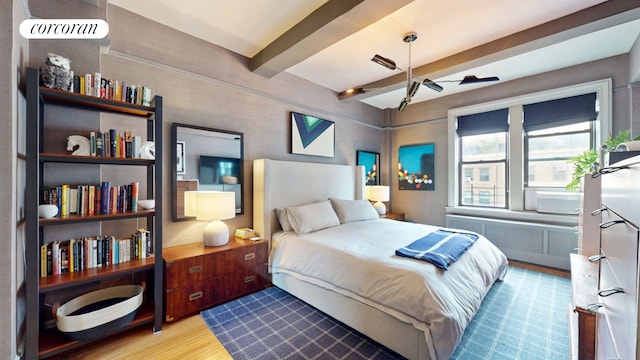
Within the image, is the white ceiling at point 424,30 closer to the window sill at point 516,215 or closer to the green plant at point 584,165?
the green plant at point 584,165

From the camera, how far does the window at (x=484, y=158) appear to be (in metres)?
4.03

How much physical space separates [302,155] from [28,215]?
112 inches

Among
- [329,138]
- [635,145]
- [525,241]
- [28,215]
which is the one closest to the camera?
[28,215]

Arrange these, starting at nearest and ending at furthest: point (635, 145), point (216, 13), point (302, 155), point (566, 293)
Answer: point (635, 145)
point (216, 13)
point (566, 293)
point (302, 155)

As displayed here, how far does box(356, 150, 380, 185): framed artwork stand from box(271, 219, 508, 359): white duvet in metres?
2.06

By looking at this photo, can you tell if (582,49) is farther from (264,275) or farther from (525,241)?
(264,275)

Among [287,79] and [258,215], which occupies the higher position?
[287,79]

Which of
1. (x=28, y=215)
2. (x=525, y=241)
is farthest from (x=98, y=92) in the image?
(x=525, y=241)

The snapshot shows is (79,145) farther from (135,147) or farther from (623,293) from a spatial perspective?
(623,293)

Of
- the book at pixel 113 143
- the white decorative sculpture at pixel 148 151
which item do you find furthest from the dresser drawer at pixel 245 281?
the book at pixel 113 143

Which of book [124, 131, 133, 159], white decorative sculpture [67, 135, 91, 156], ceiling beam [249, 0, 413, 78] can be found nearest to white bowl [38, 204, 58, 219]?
white decorative sculpture [67, 135, 91, 156]

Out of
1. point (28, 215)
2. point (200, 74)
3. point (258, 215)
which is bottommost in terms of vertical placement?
point (258, 215)

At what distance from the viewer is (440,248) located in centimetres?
217

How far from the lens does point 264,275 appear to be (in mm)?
2721
